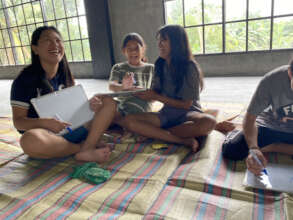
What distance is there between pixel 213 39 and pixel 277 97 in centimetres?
433

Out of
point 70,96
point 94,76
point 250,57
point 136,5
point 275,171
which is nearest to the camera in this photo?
point 275,171

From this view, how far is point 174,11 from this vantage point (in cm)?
501

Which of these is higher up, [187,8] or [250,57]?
[187,8]

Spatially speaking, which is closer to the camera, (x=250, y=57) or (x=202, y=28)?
(x=250, y=57)

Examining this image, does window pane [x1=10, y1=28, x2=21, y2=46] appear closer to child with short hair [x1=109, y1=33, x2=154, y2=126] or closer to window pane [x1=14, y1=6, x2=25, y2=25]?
window pane [x1=14, y1=6, x2=25, y2=25]

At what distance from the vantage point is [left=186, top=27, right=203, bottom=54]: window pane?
198 inches

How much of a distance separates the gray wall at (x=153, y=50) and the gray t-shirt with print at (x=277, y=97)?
356 cm

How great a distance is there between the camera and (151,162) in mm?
1377

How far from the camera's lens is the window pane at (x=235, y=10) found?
14.8 feet

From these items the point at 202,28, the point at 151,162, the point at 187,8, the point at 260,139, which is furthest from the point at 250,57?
the point at 151,162

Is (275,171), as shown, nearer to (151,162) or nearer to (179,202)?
(179,202)

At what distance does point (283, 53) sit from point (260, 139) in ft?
11.8

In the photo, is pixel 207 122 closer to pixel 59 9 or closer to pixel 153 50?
pixel 153 50

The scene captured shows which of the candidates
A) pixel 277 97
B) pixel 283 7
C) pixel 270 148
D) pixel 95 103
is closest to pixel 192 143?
pixel 270 148
